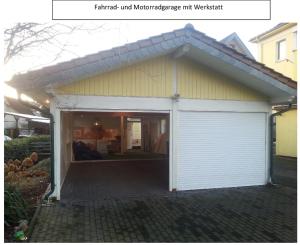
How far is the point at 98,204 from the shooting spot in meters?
6.98

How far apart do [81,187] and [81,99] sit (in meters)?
2.74

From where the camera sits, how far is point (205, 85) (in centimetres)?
855

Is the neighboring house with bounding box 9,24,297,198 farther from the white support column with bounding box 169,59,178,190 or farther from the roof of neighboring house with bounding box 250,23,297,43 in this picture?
the roof of neighboring house with bounding box 250,23,297,43

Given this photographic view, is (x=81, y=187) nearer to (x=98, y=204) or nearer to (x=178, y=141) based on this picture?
(x=98, y=204)

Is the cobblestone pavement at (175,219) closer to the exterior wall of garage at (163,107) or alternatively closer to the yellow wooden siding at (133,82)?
the exterior wall of garage at (163,107)

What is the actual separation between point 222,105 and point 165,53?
2.26 m

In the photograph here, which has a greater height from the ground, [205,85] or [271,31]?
[271,31]

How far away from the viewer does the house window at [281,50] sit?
17.2 metres

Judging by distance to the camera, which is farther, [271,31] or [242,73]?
[271,31]

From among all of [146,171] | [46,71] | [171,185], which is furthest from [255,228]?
[146,171]

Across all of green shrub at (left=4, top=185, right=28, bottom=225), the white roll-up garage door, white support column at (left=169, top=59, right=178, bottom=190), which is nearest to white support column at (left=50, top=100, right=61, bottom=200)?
green shrub at (left=4, top=185, right=28, bottom=225)

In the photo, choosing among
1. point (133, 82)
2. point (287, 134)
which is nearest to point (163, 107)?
point (133, 82)

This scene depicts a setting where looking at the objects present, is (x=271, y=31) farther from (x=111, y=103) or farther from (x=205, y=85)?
(x=111, y=103)

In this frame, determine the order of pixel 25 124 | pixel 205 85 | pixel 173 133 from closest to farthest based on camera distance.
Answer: pixel 173 133 → pixel 205 85 → pixel 25 124
